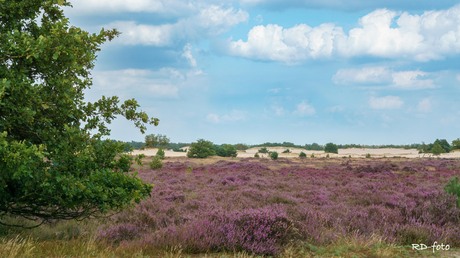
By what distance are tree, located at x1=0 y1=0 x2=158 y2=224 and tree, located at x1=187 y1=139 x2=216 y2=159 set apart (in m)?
59.8

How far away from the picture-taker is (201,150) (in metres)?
69.1

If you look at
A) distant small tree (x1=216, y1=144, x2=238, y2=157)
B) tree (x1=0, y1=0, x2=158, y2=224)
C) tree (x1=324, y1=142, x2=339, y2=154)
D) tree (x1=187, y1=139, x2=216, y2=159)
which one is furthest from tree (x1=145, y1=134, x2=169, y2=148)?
tree (x1=324, y1=142, x2=339, y2=154)

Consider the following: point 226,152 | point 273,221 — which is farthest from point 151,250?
point 226,152

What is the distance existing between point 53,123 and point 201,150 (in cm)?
6099

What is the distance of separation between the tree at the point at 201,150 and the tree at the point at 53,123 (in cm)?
5976

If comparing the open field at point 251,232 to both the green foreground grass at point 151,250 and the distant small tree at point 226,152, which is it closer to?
the green foreground grass at point 151,250

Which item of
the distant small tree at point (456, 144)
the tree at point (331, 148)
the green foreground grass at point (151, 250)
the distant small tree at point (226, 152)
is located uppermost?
the distant small tree at point (456, 144)

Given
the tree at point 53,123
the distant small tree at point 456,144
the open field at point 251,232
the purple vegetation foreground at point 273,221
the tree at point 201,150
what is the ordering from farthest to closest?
the distant small tree at point 456,144
the tree at point 201,150
the purple vegetation foreground at point 273,221
the open field at point 251,232
the tree at point 53,123

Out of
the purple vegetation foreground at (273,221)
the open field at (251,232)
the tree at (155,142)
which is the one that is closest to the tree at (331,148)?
the purple vegetation foreground at (273,221)

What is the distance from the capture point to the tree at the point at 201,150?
6875 cm

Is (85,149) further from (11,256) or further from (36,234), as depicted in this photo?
(36,234)

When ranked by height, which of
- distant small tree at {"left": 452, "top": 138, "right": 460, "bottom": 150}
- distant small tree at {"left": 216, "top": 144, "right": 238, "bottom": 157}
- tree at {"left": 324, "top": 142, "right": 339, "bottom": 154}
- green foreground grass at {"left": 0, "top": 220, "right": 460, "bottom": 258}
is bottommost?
green foreground grass at {"left": 0, "top": 220, "right": 460, "bottom": 258}

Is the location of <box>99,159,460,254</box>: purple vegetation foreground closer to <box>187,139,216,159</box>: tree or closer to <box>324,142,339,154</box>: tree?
<box>187,139,216,159</box>: tree

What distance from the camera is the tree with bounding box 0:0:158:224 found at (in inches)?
269
